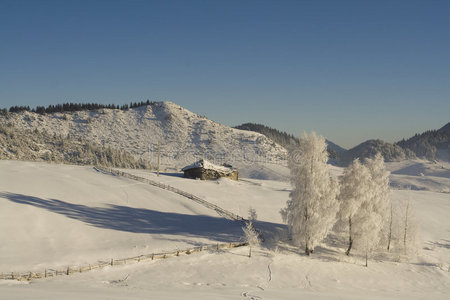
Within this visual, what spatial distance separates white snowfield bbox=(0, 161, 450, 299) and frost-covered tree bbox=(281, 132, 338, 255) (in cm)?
243

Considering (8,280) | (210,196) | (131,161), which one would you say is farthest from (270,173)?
(8,280)

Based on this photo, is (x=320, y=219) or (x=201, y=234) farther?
(x=201, y=234)

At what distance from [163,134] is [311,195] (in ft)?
445

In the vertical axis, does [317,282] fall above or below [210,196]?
below

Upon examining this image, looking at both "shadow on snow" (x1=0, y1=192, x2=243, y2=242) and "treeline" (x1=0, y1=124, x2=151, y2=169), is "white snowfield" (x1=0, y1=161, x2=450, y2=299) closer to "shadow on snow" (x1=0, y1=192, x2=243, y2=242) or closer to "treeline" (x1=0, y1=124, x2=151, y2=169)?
"shadow on snow" (x1=0, y1=192, x2=243, y2=242)

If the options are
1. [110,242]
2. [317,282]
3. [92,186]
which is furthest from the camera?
[92,186]

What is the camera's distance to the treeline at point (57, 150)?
10848 cm

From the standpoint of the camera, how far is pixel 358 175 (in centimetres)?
3428

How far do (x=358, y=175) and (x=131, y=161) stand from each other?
346ft

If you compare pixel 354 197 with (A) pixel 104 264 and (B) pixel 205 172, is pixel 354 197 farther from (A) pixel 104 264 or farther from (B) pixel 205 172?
(B) pixel 205 172

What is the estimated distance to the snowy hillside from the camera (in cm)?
14400

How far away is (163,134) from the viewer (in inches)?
6403

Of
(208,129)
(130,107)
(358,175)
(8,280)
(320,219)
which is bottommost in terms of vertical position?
(8,280)

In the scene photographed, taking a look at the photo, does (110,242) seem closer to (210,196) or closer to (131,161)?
(210,196)
